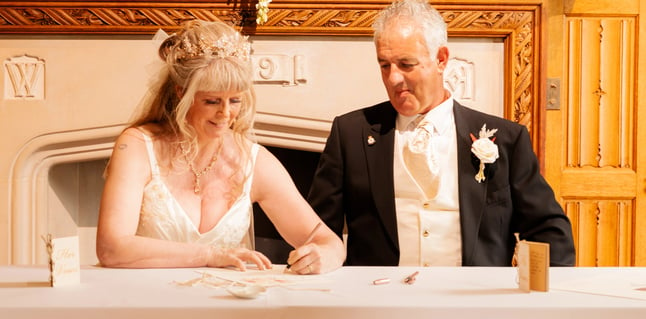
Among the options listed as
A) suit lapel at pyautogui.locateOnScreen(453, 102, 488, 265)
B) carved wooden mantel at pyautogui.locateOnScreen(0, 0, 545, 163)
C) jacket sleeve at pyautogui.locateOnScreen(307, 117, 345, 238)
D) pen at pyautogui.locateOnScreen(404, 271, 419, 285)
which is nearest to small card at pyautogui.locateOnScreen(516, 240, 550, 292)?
pen at pyautogui.locateOnScreen(404, 271, 419, 285)

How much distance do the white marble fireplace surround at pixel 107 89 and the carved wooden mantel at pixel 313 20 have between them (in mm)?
68

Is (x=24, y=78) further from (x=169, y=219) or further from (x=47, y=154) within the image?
(x=169, y=219)

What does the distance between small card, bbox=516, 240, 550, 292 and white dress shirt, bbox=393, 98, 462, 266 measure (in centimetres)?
101

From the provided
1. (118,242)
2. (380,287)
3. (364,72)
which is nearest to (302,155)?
(364,72)

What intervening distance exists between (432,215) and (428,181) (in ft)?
0.44

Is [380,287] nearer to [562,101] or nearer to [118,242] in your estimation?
[118,242]

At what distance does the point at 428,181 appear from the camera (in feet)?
9.13

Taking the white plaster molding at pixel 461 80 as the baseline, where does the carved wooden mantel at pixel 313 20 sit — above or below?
above

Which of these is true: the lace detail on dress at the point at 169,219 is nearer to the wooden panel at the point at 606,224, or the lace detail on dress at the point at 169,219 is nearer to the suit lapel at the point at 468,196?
the suit lapel at the point at 468,196

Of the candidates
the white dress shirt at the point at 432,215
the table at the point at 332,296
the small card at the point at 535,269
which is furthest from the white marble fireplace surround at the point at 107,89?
the small card at the point at 535,269

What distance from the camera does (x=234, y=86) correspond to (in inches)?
96.6

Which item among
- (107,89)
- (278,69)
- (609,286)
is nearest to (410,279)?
(609,286)

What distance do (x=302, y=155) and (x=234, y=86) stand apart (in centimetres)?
202

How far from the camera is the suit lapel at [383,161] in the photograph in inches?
108
